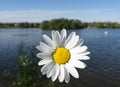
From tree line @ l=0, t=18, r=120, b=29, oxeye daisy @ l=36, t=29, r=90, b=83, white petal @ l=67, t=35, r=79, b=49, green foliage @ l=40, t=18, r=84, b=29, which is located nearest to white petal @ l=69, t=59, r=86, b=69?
oxeye daisy @ l=36, t=29, r=90, b=83

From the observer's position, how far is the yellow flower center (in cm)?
188

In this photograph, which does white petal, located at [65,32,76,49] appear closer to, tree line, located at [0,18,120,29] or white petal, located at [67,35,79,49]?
white petal, located at [67,35,79,49]

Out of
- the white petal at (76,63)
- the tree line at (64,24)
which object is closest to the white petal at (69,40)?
the white petal at (76,63)

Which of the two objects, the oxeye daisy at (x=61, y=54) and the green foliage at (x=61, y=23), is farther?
the green foliage at (x=61, y=23)

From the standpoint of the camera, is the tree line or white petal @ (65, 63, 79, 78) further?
the tree line

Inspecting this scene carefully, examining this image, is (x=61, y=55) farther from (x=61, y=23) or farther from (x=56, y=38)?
(x=61, y=23)

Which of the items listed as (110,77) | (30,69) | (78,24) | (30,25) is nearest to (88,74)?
(110,77)

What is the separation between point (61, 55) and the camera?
1881 millimetres

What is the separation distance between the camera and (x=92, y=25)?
13100 cm

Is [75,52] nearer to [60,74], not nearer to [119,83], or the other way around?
[60,74]

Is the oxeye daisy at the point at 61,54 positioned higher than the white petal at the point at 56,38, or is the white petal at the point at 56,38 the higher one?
the white petal at the point at 56,38

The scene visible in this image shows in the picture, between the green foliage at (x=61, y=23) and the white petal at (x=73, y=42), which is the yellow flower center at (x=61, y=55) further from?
the green foliage at (x=61, y=23)

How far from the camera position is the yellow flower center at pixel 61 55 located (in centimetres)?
188

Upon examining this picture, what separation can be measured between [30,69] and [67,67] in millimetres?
3982
